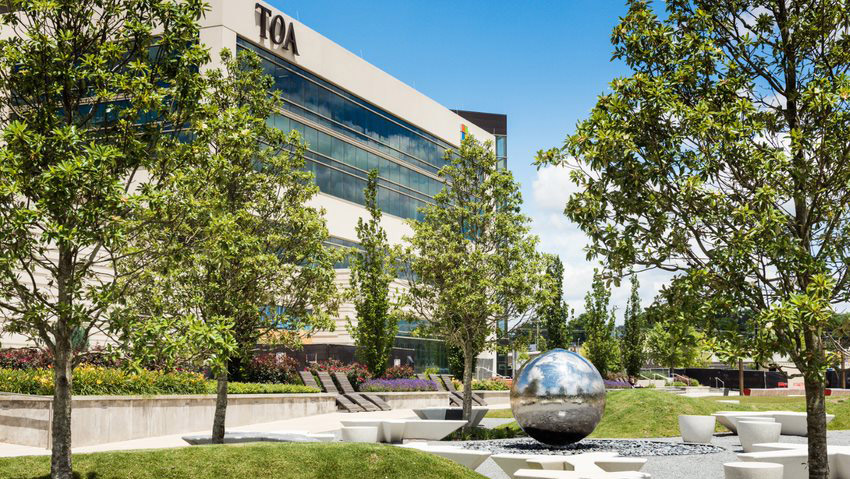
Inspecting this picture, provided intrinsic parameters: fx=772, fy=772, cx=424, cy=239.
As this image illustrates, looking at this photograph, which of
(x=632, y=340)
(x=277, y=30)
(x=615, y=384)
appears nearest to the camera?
(x=277, y=30)

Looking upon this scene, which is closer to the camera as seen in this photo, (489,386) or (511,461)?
(511,461)

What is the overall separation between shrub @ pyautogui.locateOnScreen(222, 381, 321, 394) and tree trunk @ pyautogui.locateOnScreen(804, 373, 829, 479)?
19544 millimetres

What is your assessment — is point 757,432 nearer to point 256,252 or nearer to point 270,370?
point 256,252

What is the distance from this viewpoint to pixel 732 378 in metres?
70.4

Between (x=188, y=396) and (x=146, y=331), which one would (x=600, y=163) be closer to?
(x=146, y=331)

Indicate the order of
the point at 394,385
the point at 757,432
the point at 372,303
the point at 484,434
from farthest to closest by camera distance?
the point at 372,303 < the point at 394,385 < the point at 484,434 < the point at 757,432

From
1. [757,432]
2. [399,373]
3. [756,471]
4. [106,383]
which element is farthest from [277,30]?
[756,471]

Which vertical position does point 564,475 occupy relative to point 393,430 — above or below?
above

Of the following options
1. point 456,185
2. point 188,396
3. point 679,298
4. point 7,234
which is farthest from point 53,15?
point 456,185

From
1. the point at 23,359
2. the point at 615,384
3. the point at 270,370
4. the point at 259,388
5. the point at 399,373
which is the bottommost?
the point at 615,384

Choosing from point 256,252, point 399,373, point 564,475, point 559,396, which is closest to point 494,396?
point 399,373

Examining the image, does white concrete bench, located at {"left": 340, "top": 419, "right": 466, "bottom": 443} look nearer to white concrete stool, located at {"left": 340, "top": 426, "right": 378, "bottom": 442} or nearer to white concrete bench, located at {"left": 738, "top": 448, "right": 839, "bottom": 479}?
white concrete stool, located at {"left": 340, "top": 426, "right": 378, "bottom": 442}

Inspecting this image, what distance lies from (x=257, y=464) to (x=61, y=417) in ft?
10.3

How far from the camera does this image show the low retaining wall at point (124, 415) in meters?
18.5
